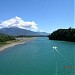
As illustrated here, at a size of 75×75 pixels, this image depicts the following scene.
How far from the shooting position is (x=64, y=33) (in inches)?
5531

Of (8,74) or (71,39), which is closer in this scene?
(8,74)

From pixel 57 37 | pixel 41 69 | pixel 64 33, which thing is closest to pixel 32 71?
pixel 41 69

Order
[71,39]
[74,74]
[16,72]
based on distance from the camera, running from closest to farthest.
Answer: [74,74], [16,72], [71,39]

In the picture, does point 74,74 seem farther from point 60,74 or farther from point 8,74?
point 8,74

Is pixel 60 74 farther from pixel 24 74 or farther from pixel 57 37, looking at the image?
pixel 57 37

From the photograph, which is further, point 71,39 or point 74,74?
point 71,39

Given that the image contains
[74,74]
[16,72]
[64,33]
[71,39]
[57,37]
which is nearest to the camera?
[74,74]

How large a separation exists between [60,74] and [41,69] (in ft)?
14.9

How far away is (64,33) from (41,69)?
108m

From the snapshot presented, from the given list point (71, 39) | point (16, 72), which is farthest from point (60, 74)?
point (71, 39)

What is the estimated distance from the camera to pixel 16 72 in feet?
106

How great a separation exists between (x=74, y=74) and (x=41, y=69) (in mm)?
6140

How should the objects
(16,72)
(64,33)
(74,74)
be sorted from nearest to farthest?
(74,74) → (16,72) → (64,33)

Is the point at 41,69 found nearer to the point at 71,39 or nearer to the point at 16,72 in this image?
the point at 16,72
